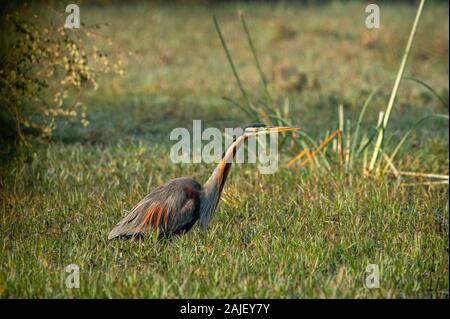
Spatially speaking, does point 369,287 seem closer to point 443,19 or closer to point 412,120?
point 412,120

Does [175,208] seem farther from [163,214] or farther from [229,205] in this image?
[229,205]

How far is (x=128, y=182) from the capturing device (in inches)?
298

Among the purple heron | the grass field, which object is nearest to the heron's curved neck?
the purple heron

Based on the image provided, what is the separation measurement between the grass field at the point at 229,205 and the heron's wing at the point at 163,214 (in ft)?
0.33

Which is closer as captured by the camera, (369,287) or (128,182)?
(369,287)

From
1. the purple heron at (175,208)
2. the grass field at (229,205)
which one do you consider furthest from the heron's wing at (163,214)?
the grass field at (229,205)

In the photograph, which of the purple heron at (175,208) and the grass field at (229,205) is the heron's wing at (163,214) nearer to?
the purple heron at (175,208)

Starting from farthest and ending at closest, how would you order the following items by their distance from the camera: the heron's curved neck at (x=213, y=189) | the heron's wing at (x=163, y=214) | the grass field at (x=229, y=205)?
the heron's curved neck at (x=213, y=189) < the heron's wing at (x=163, y=214) < the grass field at (x=229, y=205)

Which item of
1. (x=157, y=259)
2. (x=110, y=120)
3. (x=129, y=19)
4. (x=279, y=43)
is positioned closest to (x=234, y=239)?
(x=157, y=259)

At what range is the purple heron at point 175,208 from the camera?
5660mm

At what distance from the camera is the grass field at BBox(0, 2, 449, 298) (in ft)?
16.4

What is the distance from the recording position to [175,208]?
5.66 m

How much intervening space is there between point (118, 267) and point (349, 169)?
9.67 feet
